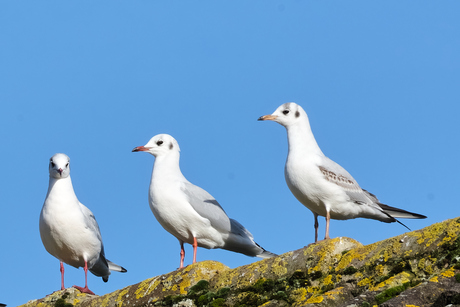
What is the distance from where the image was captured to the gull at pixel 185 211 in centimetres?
1243

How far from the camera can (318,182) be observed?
37.3 ft

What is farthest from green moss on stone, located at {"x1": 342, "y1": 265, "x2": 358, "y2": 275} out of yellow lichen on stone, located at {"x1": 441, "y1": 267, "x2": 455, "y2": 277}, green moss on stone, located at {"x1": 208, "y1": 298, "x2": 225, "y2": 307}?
green moss on stone, located at {"x1": 208, "y1": 298, "x2": 225, "y2": 307}

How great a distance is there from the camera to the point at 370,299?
6.57 m

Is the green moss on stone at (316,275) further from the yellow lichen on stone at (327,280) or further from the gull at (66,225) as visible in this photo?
the gull at (66,225)

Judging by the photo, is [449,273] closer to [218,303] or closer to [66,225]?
[218,303]

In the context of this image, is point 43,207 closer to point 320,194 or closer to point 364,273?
point 320,194

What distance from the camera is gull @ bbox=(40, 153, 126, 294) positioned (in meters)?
12.1

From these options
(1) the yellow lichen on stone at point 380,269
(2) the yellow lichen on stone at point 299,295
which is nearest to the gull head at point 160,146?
(2) the yellow lichen on stone at point 299,295

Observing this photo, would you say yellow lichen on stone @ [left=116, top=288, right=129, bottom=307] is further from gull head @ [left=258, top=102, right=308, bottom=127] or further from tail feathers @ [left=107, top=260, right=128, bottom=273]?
gull head @ [left=258, top=102, right=308, bottom=127]

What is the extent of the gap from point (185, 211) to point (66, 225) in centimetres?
219

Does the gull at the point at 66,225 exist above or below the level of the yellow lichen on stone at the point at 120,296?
above

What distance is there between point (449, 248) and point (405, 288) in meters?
0.76

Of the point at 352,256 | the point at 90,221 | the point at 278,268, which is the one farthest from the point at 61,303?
the point at 352,256

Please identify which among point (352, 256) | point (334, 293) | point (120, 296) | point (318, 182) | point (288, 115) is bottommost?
point (334, 293)
